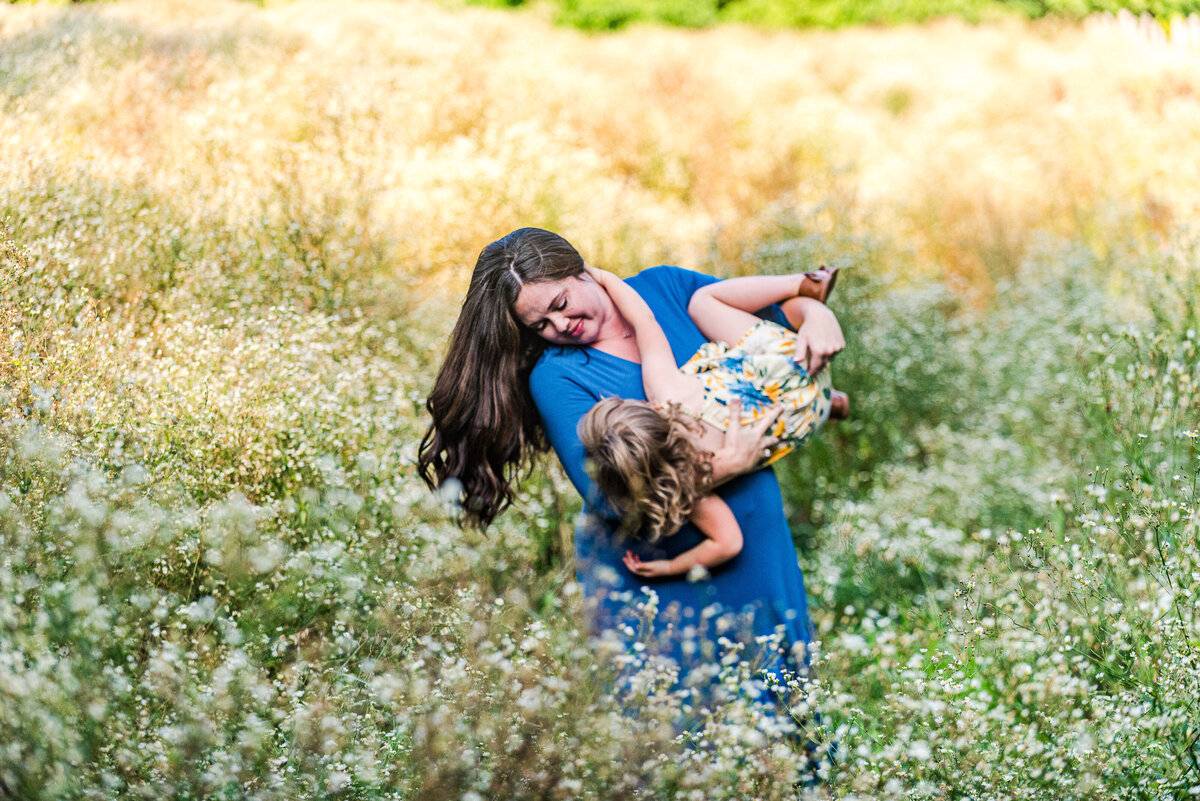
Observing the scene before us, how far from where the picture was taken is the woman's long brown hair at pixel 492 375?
8.17ft

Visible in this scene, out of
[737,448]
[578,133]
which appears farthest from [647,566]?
[578,133]

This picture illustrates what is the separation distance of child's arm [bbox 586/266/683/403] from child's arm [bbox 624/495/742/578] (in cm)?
28

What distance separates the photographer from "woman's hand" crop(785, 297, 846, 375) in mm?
2477

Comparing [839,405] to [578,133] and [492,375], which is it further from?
[578,133]

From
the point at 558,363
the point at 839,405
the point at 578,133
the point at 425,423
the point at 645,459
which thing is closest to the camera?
the point at 645,459

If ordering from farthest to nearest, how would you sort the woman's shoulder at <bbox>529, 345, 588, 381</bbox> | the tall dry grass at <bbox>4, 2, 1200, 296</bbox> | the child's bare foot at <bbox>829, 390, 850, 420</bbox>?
the tall dry grass at <bbox>4, 2, 1200, 296</bbox> < the child's bare foot at <bbox>829, 390, 850, 420</bbox> < the woman's shoulder at <bbox>529, 345, 588, 381</bbox>

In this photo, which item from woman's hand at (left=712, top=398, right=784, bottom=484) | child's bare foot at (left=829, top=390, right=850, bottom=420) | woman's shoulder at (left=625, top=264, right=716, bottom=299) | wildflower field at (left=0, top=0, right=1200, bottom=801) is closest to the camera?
wildflower field at (left=0, top=0, right=1200, bottom=801)

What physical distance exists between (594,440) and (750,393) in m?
0.44

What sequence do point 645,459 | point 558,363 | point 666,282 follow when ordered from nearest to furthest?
point 645,459 → point 558,363 → point 666,282

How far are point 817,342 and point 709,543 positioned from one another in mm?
561

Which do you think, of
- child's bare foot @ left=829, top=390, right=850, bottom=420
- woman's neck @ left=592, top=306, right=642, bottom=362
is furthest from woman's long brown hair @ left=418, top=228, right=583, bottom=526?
child's bare foot @ left=829, top=390, right=850, bottom=420

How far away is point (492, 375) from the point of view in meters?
2.58

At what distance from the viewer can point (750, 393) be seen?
2490 millimetres

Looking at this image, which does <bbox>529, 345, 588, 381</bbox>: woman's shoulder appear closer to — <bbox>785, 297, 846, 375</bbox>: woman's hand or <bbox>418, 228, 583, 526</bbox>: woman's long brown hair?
<bbox>418, 228, 583, 526</bbox>: woman's long brown hair
